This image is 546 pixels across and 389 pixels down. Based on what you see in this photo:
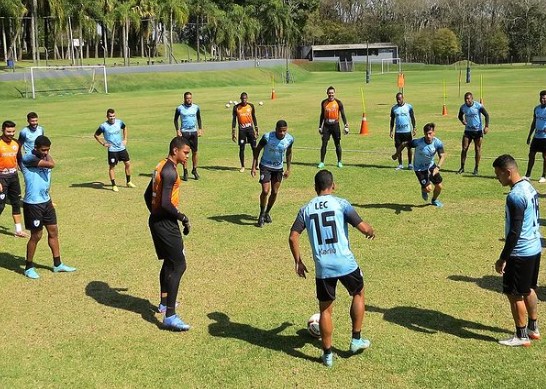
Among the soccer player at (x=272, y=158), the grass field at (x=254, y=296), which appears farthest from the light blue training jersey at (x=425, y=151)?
the soccer player at (x=272, y=158)

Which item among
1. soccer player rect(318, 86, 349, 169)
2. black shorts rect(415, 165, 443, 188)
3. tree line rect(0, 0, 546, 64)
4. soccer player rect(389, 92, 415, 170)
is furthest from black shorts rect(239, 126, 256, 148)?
tree line rect(0, 0, 546, 64)

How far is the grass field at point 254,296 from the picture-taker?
6.68 meters

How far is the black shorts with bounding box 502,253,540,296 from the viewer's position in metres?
6.84

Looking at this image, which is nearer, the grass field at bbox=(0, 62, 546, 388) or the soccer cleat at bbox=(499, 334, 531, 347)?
the grass field at bbox=(0, 62, 546, 388)

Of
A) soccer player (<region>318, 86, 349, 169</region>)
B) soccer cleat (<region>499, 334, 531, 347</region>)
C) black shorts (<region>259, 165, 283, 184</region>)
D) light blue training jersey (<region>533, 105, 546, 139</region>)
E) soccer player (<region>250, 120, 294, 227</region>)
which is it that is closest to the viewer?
soccer cleat (<region>499, 334, 531, 347</region>)

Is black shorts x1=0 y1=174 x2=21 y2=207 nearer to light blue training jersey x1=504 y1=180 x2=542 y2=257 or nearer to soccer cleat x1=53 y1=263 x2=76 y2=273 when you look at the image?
soccer cleat x1=53 y1=263 x2=76 y2=273

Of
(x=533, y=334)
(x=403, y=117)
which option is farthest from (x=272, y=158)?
(x=403, y=117)

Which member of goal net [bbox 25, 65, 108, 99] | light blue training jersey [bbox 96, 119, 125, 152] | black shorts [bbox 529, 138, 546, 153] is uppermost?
goal net [bbox 25, 65, 108, 99]

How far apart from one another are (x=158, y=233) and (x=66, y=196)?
904cm

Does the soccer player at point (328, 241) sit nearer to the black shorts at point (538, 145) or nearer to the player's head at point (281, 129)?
the player's head at point (281, 129)

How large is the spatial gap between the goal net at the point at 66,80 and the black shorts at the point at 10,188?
43.4 meters

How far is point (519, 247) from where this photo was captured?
268 inches

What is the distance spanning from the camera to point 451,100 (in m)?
40.3

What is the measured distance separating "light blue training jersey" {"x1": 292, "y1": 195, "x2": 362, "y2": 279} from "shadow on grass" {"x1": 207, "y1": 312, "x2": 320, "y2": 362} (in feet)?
3.77
